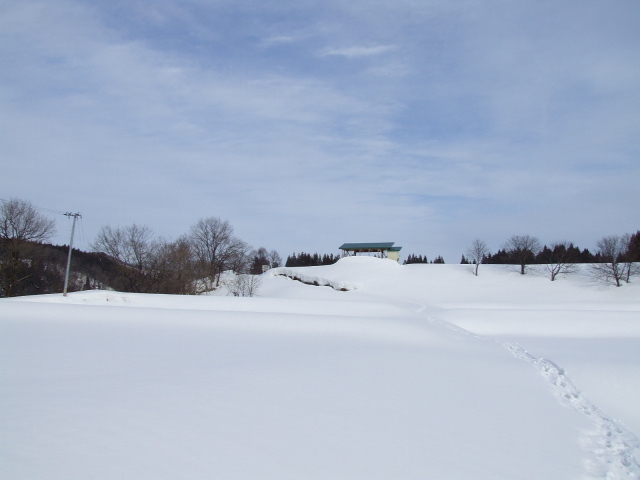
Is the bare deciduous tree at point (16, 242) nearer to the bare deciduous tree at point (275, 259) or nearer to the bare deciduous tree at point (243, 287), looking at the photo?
the bare deciduous tree at point (243, 287)

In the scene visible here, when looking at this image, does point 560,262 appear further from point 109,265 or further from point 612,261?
point 109,265

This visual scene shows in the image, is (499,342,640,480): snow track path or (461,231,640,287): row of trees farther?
(461,231,640,287): row of trees

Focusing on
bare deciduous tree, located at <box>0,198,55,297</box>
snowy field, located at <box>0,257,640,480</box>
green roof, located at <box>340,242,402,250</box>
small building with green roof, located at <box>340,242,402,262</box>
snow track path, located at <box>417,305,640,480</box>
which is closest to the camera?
snowy field, located at <box>0,257,640,480</box>

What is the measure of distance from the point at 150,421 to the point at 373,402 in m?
3.94

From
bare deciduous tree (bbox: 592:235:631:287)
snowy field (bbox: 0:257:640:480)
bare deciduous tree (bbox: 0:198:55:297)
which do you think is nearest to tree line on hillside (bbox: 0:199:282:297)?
bare deciduous tree (bbox: 0:198:55:297)

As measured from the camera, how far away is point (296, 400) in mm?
7359

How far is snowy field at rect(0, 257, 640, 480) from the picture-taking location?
4.91 meters

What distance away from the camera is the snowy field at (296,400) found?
4906mm

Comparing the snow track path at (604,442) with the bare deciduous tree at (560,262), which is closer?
the snow track path at (604,442)

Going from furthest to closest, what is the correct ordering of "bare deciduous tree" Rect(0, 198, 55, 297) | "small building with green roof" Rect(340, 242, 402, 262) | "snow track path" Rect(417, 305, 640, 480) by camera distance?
1. "small building with green roof" Rect(340, 242, 402, 262)
2. "bare deciduous tree" Rect(0, 198, 55, 297)
3. "snow track path" Rect(417, 305, 640, 480)

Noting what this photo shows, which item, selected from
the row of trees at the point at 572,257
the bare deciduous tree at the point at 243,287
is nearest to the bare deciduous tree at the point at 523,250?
the row of trees at the point at 572,257

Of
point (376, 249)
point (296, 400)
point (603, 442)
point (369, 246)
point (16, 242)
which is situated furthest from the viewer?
point (369, 246)

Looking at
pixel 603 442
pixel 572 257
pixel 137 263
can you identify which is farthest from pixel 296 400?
pixel 572 257

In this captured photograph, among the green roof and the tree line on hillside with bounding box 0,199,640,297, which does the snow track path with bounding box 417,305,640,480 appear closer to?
the tree line on hillside with bounding box 0,199,640,297
